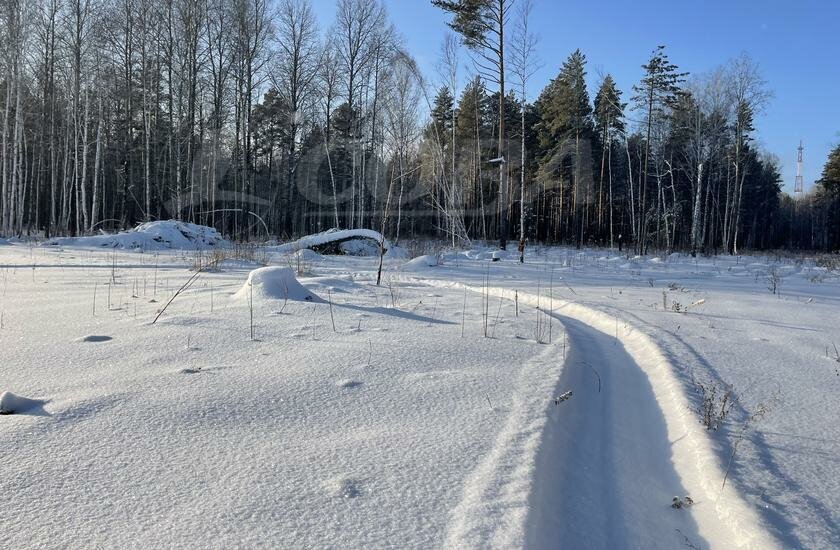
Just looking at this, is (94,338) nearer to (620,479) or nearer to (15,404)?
(15,404)

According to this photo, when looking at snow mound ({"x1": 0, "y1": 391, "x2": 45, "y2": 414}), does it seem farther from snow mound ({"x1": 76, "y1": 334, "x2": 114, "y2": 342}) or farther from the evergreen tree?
the evergreen tree

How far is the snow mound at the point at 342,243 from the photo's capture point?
12.1 metres

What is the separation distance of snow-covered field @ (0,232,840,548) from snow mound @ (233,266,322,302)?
40 centimetres

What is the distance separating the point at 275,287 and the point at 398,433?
9.25 feet

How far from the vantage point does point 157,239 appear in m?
11.9

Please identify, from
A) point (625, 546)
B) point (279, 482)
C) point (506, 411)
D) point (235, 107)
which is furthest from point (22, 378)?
point (235, 107)

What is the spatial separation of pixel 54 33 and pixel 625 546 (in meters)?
22.1

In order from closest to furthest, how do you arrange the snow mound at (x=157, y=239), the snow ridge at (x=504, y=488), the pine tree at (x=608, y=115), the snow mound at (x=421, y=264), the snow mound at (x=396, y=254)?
the snow ridge at (x=504, y=488) → the snow mound at (x=421, y=264) → the snow mound at (x=157, y=239) → the snow mound at (x=396, y=254) → the pine tree at (x=608, y=115)

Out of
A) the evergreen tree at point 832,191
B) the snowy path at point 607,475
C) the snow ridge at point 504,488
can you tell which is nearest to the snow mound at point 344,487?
the snow ridge at point 504,488

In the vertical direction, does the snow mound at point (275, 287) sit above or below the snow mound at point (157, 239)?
below

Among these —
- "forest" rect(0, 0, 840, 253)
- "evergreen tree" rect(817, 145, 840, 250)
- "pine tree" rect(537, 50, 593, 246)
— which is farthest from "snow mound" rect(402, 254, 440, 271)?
"evergreen tree" rect(817, 145, 840, 250)

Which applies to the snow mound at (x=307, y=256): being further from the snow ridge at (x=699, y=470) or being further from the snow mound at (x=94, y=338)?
the snow ridge at (x=699, y=470)

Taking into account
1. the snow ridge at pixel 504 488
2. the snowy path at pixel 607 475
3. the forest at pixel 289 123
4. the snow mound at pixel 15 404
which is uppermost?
the forest at pixel 289 123

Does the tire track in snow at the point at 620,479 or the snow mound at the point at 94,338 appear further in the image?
the snow mound at the point at 94,338
